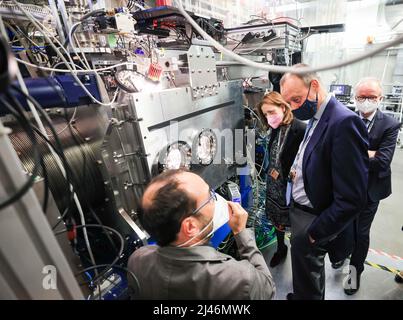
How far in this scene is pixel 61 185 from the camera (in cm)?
112

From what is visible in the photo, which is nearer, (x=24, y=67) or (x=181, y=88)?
(x=24, y=67)

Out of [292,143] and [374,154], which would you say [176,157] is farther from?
[374,154]

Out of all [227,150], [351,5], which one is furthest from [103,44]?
[351,5]

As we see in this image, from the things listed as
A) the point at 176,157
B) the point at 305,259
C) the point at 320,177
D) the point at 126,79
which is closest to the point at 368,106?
the point at 320,177

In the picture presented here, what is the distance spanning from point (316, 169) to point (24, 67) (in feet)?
5.01

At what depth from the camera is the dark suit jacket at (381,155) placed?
1.64 m

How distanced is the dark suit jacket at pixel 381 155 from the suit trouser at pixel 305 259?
26.2 inches

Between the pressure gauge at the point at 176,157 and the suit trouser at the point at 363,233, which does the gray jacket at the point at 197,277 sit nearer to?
the pressure gauge at the point at 176,157

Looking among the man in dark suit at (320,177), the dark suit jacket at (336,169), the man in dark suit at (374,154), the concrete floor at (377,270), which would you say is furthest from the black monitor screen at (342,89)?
the dark suit jacket at (336,169)

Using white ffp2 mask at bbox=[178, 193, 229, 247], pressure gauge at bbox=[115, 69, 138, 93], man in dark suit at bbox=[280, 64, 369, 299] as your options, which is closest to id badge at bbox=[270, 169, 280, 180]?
man in dark suit at bbox=[280, 64, 369, 299]

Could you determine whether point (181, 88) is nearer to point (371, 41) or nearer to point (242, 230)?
point (242, 230)

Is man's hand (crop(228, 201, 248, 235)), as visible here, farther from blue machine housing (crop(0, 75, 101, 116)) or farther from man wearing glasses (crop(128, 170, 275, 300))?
blue machine housing (crop(0, 75, 101, 116))

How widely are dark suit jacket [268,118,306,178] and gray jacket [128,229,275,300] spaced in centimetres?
113
